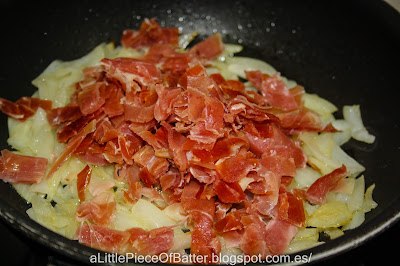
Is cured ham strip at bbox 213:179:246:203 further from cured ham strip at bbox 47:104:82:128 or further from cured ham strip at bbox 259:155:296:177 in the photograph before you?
cured ham strip at bbox 47:104:82:128

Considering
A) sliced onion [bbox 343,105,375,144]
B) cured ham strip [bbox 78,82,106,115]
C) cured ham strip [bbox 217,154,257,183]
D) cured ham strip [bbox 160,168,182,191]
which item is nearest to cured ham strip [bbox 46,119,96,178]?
cured ham strip [bbox 78,82,106,115]

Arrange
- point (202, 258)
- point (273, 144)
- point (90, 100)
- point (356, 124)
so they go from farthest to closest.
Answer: point (356, 124), point (90, 100), point (273, 144), point (202, 258)

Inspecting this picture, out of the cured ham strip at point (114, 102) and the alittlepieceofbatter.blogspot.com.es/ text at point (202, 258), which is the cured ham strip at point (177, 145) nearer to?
the cured ham strip at point (114, 102)

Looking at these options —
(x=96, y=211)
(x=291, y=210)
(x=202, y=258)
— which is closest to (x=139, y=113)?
(x=96, y=211)

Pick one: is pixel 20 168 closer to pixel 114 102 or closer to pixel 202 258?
pixel 114 102

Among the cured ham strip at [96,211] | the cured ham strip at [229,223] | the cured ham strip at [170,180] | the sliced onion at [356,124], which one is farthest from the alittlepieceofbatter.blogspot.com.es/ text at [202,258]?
the sliced onion at [356,124]
